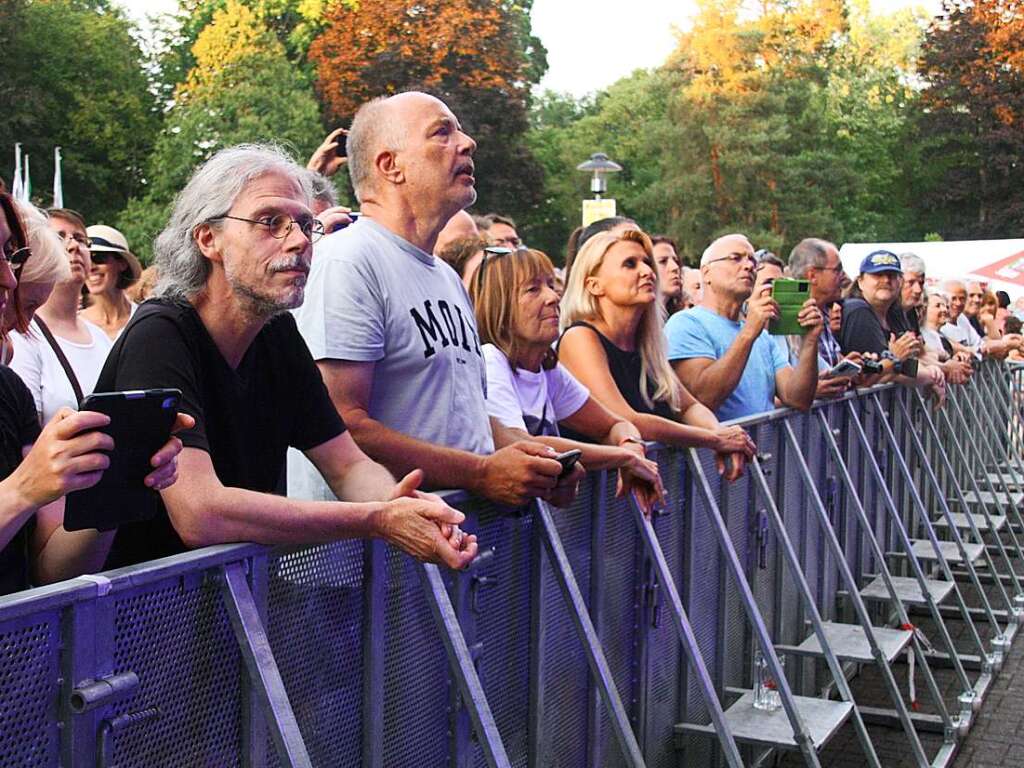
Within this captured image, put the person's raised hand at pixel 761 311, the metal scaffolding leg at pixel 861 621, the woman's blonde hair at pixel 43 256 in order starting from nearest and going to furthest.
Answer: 1. the woman's blonde hair at pixel 43 256
2. the metal scaffolding leg at pixel 861 621
3. the person's raised hand at pixel 761 311

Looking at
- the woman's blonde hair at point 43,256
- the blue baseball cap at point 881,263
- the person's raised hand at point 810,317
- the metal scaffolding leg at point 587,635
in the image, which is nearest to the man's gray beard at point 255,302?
the woman's blonde hair at point 43,256

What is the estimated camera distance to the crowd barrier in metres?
2.38

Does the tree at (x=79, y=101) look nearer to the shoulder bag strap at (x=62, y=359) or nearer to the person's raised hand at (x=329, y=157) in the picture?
the person's raised hand at (x=329, y=157)

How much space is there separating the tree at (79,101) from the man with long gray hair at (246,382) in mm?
45068

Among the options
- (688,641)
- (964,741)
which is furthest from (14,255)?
(964,741)

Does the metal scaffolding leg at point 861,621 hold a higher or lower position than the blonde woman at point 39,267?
lower

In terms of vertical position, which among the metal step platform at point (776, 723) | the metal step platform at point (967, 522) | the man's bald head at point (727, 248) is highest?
the man's bald head at point (727, 248)

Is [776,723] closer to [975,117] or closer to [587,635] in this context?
[587,635]

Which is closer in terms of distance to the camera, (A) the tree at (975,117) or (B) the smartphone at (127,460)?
(B) the smartphone at (127,460)

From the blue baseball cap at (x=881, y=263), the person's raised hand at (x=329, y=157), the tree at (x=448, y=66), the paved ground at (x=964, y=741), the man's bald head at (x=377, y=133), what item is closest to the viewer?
the man's bald head at (x=377, y=133)

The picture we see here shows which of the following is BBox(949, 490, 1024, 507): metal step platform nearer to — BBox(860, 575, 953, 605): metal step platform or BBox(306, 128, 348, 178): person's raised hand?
BBox(860, 575, 953, 605): metal step platform

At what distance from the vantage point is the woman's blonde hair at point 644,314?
17.4 ft

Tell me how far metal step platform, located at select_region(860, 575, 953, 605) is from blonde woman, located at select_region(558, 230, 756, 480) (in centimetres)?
234

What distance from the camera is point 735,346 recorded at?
589 cm
